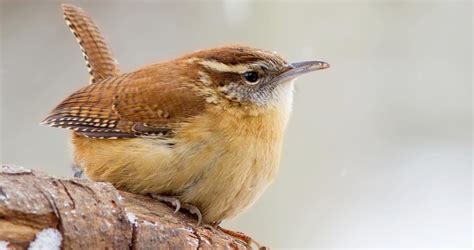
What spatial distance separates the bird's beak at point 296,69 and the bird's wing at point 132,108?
0.36 m

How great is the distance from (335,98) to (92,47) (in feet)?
8.41

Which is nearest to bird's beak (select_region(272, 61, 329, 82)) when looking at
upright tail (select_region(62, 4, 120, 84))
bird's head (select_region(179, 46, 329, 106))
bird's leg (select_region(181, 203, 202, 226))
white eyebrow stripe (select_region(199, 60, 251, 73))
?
bird's head (select_region(179, 46, 329, 106))

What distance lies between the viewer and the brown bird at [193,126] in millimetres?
3137

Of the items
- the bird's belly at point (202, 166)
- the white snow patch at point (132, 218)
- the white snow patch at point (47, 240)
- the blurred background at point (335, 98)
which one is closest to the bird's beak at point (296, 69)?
the bird's belly at point (202, 166)

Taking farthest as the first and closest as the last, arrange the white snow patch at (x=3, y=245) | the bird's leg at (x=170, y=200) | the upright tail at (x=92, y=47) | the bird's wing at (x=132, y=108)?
the upright tail at (x=92, y=47) → the bird's wing at (x=132, y=108) → the bird's leg at (x=170, y=200) → the white snow patch at (x=3, y=245)

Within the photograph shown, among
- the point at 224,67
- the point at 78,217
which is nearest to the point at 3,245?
the point at 78,217

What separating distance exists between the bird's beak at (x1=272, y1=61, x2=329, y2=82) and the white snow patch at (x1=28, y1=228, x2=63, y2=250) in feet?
4.30

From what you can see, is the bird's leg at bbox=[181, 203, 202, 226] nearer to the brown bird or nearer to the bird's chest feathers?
the brown bird

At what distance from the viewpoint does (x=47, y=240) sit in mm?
2465

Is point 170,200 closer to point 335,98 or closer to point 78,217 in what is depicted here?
point 78,217

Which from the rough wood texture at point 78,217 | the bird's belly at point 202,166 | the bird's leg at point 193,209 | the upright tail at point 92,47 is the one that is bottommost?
the rough wood texture at point 78,217

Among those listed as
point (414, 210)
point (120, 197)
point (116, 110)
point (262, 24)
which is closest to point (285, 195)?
point (414, 210)

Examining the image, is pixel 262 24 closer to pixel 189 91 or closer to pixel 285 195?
pixel 285 195

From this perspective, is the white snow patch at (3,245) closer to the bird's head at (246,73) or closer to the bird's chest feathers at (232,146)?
the bird's chest feathers at (232,146)
